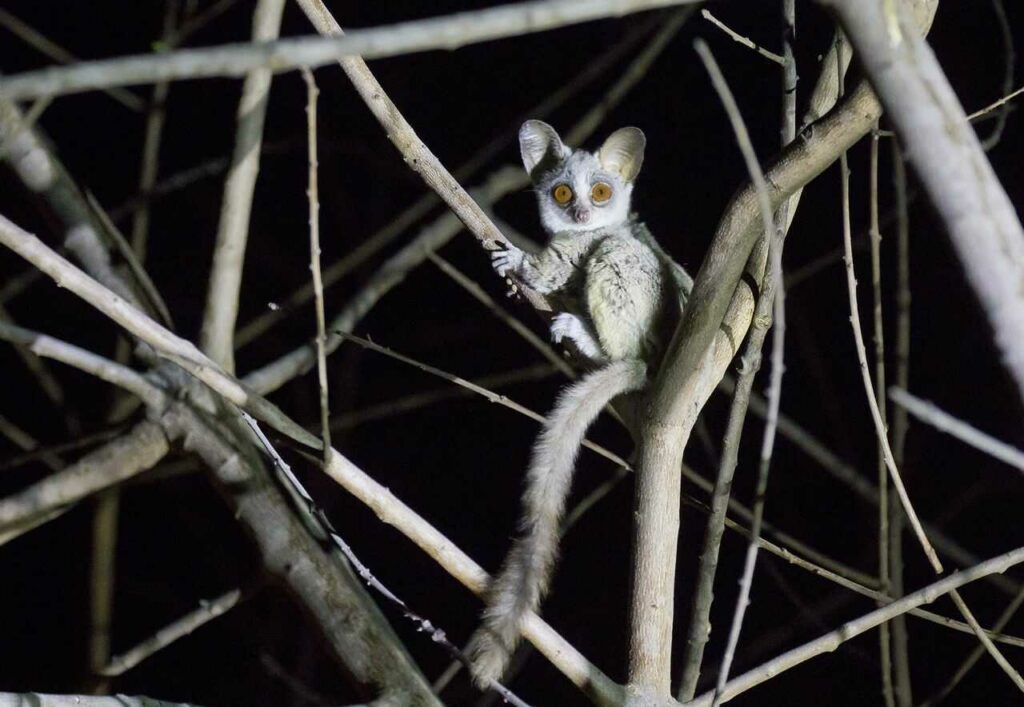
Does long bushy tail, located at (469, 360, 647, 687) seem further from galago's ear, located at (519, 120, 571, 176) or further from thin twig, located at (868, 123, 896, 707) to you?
galago's ear, located at (519, 120, 571, 176)

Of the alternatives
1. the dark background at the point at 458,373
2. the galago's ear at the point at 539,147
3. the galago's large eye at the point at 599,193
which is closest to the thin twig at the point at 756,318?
the galago's large eye at the point at 599,193

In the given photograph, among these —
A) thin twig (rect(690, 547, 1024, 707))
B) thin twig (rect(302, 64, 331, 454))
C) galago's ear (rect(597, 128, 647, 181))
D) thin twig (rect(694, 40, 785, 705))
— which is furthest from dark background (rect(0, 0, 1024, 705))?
thin twig (rect(302, 64, 331, 454))

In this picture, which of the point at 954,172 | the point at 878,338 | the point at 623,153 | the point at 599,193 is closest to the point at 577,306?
the point at 599,193

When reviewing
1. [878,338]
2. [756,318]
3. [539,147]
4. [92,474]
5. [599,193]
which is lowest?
[878,338]

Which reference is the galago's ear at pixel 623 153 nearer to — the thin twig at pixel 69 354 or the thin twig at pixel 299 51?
the thin twig at pixel 69 354

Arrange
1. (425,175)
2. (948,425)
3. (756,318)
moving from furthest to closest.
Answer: (425,175) → (756,318) → (948,425)

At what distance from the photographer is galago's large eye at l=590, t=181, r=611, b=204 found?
3.53m

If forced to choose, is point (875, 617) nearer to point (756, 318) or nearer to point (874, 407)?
point (874, 407)

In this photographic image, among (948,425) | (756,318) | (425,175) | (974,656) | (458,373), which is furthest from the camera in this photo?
(458,373)

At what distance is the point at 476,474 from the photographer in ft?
17.1

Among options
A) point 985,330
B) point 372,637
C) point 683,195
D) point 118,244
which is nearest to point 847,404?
point 683,195

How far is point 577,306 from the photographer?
323cm

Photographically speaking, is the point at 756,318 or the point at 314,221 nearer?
the point at 314,221

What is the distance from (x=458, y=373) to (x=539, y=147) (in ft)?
5.47
